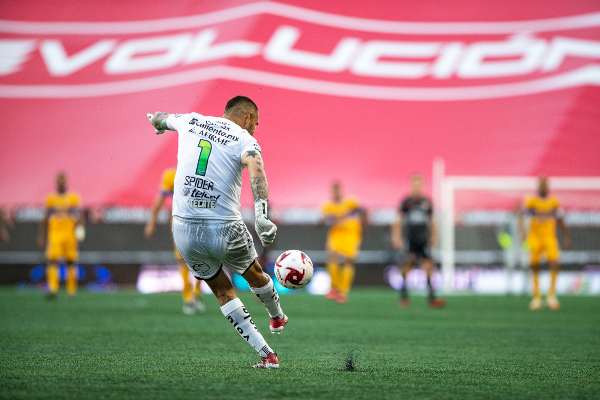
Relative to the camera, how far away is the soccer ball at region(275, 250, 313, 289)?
7.73 metres

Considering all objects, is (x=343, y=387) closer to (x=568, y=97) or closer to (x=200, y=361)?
(x=200, y=361)

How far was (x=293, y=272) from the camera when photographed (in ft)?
25.4

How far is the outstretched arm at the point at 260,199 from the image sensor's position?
7.19 metres

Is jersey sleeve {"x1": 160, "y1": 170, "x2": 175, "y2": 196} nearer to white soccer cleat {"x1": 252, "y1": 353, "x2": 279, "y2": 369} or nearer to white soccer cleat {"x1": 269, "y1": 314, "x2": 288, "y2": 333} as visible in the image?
white soccer cleat {"x1": 269, "y1": 314, "x2": 288, "y2": 333}

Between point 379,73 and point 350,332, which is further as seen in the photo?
point 379,73

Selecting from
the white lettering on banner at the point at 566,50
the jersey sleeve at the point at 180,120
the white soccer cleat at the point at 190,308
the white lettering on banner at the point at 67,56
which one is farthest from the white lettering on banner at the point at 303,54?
the jersey sleeve at the point at 180,120

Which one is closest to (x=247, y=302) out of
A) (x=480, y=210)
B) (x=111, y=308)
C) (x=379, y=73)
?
(x=111, y=308)

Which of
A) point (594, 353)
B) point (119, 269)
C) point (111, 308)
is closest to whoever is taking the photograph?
point (594, 353)

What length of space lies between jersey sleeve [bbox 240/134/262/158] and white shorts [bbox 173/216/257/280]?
0.55 meters

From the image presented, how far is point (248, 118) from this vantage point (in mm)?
7891

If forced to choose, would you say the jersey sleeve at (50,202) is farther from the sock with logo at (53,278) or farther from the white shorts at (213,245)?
the white shorts at (213,245)

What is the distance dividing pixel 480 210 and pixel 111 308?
11.7 meters

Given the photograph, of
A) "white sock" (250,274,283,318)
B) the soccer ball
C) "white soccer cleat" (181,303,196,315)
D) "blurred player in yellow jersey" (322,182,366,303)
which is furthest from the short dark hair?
"blurred player in yellow jersey" (322,182,366,303)

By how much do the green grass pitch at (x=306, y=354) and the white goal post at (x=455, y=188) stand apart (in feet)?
24.6
